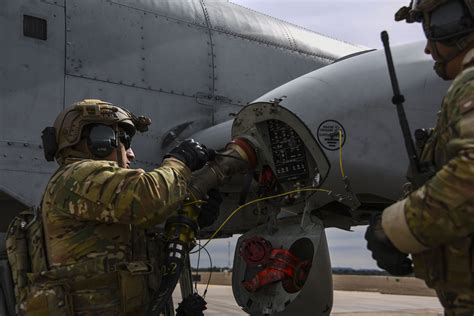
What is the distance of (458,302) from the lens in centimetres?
204

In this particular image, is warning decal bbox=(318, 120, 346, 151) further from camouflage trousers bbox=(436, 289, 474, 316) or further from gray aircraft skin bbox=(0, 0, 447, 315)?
camouflage trousers bbox=(436, 289, 474, 316)

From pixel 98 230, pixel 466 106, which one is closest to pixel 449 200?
pixel 466 106

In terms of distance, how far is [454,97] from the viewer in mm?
1964

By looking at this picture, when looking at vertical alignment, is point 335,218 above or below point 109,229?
below

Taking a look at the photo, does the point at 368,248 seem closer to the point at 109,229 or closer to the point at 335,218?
the point at 109,229

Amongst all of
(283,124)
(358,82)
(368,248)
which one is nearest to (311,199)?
(283,124)

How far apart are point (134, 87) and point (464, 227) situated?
4.41m

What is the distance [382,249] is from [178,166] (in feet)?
4.92

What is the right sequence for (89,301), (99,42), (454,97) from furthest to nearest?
(99,42), (89,301), (454,97)

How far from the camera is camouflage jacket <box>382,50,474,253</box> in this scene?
178 centimetres

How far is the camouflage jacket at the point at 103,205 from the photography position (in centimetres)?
294

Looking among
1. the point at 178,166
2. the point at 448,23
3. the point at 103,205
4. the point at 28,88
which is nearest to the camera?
the point at 448,23

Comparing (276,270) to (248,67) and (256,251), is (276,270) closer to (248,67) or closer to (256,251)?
(256,251)

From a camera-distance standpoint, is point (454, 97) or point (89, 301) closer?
point (454, 97)
